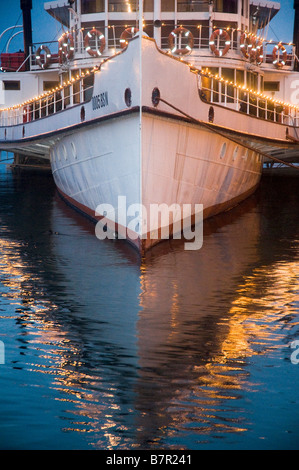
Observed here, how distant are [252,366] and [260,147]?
1471 centimetres

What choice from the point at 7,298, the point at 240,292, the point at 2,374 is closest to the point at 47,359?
the point at 2,374

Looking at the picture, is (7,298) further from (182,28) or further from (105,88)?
(182,28)

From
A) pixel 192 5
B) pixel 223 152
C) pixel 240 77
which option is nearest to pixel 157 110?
pixel 223 152

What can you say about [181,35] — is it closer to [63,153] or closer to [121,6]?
[121,6]

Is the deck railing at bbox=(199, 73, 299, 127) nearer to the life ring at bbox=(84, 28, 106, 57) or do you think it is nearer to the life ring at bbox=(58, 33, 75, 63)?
the life ring at bbox=(84, 28, 106, 57)

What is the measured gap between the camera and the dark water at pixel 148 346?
5711 millimetres

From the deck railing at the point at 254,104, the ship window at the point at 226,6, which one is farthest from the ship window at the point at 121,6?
the deck railing at the point at 254,104

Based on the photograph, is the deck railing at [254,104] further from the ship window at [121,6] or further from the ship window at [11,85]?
the ship window at [11,85]

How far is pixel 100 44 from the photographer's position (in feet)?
67.0

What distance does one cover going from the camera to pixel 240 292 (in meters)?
10.7

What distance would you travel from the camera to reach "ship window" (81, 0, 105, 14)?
2067cm

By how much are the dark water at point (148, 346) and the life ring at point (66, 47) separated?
→ 28.0ft

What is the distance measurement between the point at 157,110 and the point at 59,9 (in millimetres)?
14278

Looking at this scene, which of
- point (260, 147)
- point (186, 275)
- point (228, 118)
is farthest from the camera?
point (260, 147)
